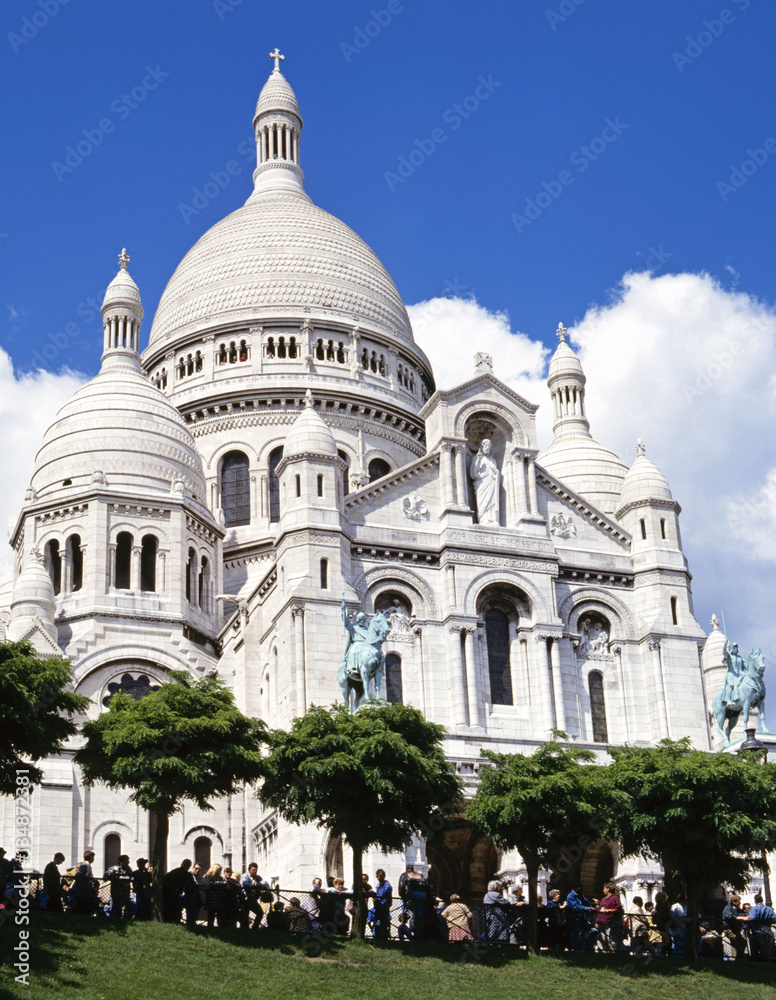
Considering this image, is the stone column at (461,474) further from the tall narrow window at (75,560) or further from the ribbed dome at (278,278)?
the ribbed dome at (278,278)

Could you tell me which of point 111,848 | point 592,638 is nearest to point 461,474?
point 592,638

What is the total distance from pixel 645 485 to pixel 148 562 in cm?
2116

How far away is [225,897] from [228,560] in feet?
119

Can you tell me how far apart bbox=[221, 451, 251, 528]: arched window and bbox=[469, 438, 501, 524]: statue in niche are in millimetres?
17832

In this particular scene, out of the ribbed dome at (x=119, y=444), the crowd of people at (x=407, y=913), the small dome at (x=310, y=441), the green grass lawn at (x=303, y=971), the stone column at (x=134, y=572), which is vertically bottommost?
the green grass lawn at (x=303, y=971)

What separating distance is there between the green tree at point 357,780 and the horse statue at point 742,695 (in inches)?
665

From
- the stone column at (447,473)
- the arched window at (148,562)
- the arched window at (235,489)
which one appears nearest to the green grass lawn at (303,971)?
the stone column at (447,473)

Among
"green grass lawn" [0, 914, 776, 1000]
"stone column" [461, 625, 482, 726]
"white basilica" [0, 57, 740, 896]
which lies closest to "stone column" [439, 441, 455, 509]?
"white basilica" [0, 57, 740, 896]

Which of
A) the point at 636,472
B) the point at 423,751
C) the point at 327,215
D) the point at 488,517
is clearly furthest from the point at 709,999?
the point at 327,215

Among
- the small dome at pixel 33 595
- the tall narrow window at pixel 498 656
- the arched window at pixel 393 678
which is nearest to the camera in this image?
the arched window at pixel 393 678

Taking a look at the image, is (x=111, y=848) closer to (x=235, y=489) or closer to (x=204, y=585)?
(x=204, y=585)

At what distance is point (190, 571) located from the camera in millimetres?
62438

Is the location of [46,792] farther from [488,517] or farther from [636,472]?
[636,472]

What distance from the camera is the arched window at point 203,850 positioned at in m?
54.1
